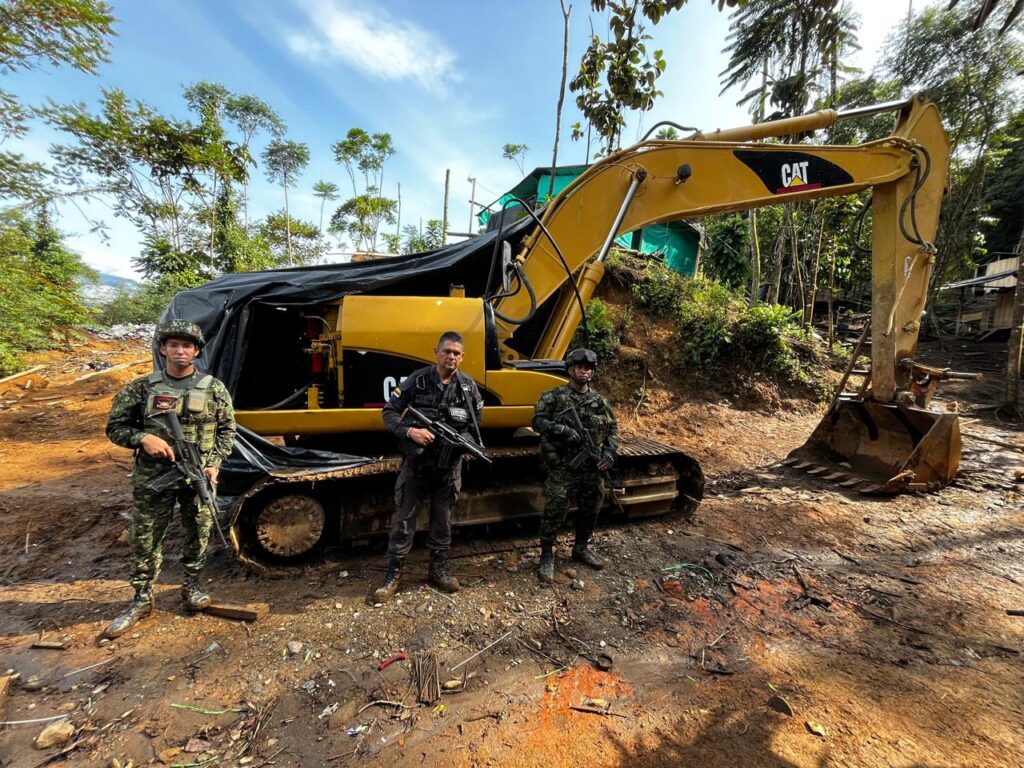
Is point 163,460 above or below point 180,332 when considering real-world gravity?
below

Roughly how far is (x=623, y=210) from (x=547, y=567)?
3.20 meters

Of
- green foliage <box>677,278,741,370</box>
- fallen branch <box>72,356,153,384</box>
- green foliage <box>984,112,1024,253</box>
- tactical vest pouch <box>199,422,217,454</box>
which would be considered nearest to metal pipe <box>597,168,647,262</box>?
tactical vest pouch <box>199,422,217,454</box>

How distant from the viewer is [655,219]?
4082mm

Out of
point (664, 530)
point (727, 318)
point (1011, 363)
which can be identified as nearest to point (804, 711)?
point (664, 530)

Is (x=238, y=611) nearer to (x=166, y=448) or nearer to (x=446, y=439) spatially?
(x=166, y=448)

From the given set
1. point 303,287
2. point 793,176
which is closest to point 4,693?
point 303,287

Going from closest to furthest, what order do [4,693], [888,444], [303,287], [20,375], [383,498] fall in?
[4,693], [303,287], [383,498], [888,444], [20,375]

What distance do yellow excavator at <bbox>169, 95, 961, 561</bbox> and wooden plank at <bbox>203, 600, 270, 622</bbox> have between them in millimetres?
455

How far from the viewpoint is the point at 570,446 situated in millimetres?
3191

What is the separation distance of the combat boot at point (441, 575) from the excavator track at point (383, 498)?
452 millimetres

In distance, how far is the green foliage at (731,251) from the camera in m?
14.7

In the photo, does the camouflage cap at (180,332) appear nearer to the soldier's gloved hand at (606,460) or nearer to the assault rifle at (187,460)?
the assault rifle at (187,460)

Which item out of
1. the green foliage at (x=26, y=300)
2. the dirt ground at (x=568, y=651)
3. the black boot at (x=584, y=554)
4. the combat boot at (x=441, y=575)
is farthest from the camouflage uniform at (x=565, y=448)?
the green foliage at (x=26, y=300)

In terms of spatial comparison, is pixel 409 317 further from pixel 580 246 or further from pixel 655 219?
pixel 655 219
